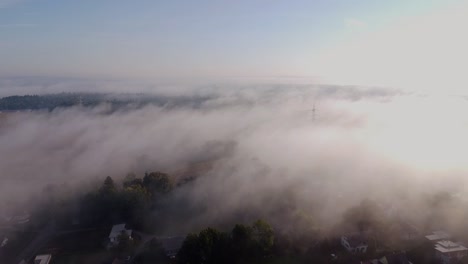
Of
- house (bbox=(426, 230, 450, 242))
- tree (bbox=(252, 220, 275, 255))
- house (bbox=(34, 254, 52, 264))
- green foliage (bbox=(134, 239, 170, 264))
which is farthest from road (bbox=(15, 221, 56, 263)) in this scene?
house (bbox=(426, 230, 450, 242))

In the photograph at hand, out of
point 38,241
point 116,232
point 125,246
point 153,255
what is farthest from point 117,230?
point 38,241

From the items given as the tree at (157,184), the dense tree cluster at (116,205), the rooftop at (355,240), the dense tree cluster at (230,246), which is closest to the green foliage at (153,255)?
the dense tree cluster at (230,246)

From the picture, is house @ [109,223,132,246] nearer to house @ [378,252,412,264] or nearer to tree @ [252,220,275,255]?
tree @ [252,220,275,255]

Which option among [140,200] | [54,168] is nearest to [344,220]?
[140,200]

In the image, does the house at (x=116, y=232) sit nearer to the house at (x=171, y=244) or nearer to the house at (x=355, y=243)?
the house at (x=171, y=244)

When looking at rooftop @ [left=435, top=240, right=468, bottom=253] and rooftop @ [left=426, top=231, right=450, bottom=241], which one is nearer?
rooftop @ [left=435, top=240, right=468, bottom=253]

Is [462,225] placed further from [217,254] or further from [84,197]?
[84,197]
